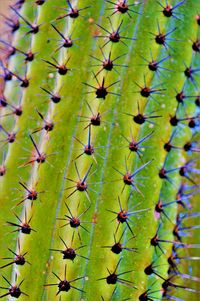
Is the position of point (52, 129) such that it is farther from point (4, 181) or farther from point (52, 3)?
point (52, 3)

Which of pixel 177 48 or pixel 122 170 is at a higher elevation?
pixel 177 48

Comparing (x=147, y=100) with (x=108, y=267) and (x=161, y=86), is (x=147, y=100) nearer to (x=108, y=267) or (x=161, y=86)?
(x=161, y=86)

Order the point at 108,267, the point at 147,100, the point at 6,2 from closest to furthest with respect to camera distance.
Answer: the point at 108,267
the point at 147,100
the point at 6,2

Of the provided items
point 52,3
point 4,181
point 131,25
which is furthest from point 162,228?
point 52,3

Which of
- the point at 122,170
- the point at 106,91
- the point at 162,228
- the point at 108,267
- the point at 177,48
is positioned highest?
the point at 177,48

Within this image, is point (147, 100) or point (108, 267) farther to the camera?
point (147, 100)

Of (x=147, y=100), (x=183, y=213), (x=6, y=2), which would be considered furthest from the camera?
(x=6, y=2)
